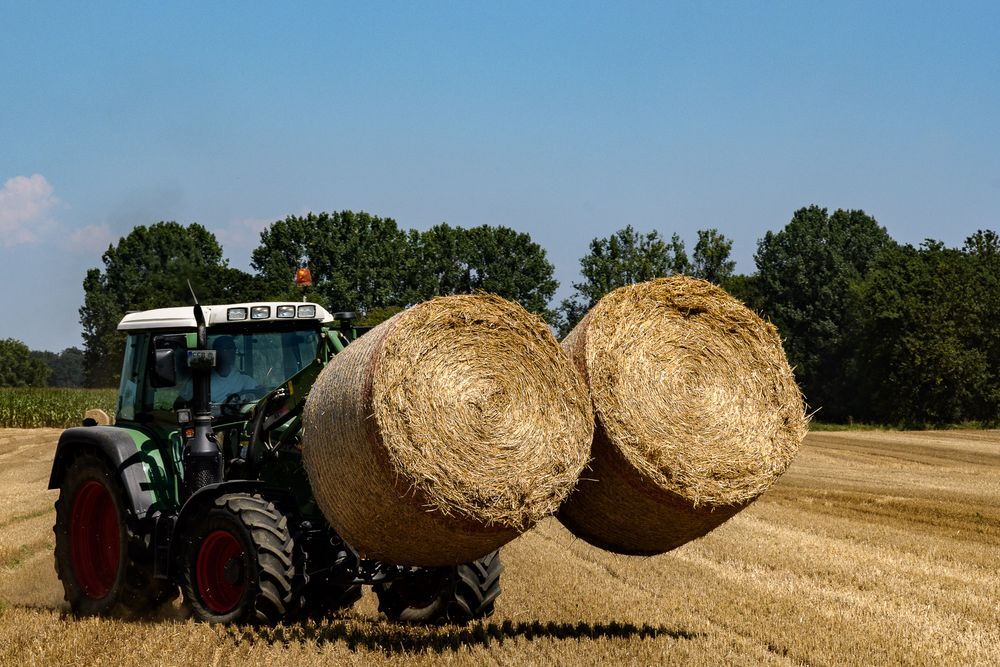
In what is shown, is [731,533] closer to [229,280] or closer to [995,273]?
[229,280]

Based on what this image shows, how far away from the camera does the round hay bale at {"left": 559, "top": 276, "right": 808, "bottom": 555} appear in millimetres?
5824

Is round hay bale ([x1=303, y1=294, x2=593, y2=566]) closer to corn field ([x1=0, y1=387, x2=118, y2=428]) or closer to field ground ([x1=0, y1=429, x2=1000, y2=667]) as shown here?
field ground ([x1=0, y1=429, x2=1000, y2=667])

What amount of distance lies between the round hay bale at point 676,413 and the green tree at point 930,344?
45018 mm

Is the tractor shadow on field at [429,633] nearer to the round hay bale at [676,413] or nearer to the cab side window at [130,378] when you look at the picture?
the round hay bale at [676,413]

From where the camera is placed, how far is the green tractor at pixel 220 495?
6.27 m

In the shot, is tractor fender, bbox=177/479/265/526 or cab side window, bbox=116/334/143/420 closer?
tractor fender, bbox=177/479/265/526

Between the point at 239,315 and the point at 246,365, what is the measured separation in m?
0.36

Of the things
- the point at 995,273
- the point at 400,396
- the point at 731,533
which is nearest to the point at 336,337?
the point at 400,396

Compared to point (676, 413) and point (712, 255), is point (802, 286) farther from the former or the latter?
point (676, 413)

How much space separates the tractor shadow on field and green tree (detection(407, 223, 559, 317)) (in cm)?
5050

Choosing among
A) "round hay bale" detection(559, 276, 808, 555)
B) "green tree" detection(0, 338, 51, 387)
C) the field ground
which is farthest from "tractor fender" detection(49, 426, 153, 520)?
"green tree" detection(0, 338, 51, 387)

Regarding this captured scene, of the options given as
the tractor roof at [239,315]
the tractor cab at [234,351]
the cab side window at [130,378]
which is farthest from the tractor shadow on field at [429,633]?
the cab side window at [130,378]

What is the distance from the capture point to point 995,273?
5669 cm

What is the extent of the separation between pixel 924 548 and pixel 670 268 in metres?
53.5
